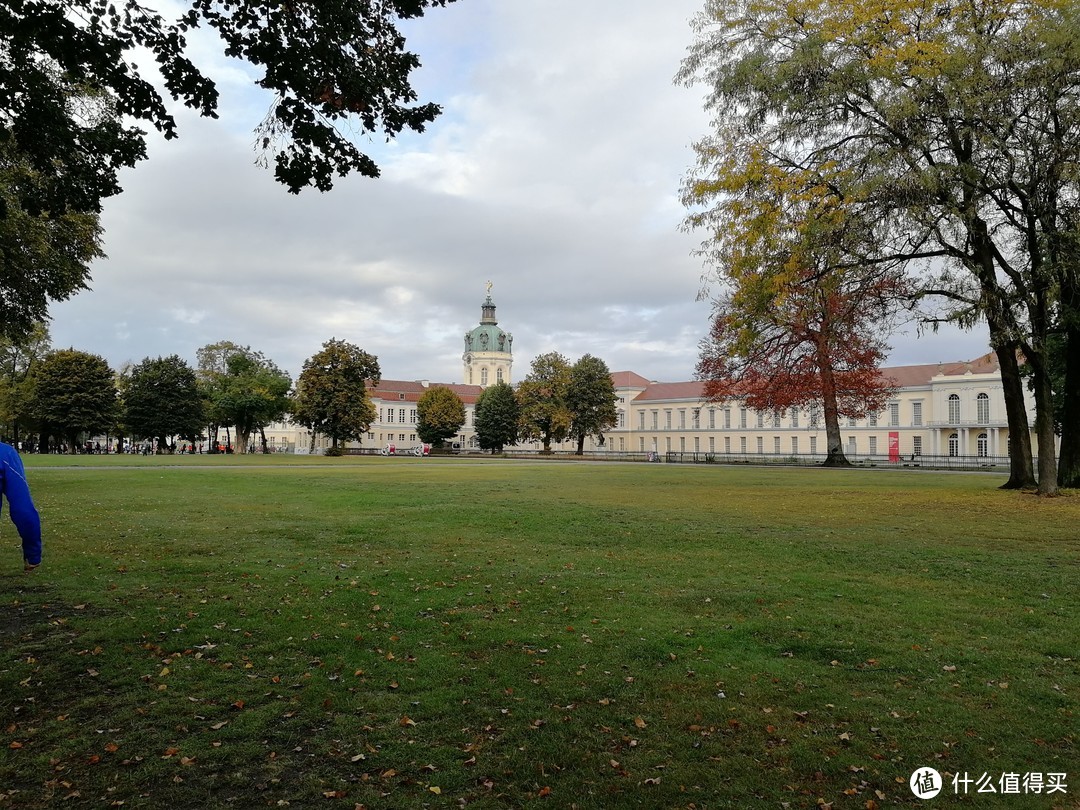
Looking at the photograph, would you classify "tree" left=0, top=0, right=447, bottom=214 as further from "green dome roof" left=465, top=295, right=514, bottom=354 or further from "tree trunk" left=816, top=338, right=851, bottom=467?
"green dome roof" left=465, top=295, right=514, bottom=354

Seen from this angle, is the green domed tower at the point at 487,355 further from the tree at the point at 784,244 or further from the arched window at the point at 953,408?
the tree at the point at 784,244

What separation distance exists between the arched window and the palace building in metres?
0.12

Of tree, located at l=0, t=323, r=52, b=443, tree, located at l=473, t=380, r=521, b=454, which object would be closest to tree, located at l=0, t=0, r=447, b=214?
tree, located at l=0, t=323, r=52, b=443

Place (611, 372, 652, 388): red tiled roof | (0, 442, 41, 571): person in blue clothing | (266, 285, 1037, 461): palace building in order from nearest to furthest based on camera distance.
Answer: (0, 442, 41, 571): person in blue clothing → (266, 285, 1037, 461): palace building → (611, 372, 652, 388): red tiled roof

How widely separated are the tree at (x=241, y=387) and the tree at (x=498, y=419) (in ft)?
83.3

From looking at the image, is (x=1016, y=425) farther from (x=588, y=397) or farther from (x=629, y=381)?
(x=629, y=381)

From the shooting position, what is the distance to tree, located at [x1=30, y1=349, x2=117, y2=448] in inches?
2813

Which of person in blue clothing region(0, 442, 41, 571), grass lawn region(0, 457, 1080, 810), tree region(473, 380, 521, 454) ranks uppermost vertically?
tree region(473, 380, 521, 454)

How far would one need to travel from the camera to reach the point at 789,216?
1919 centimetres

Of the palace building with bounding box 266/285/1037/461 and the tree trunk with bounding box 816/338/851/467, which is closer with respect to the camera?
the tree trunk with bounding box 816/338/851/467

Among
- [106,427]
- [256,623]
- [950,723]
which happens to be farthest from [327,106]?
[106,427]

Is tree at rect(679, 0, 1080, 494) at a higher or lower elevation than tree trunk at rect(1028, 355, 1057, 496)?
higher

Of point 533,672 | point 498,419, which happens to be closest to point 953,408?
point 498,419

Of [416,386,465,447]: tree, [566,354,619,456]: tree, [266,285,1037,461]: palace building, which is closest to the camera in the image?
[266,285,1037,461]: palace building
